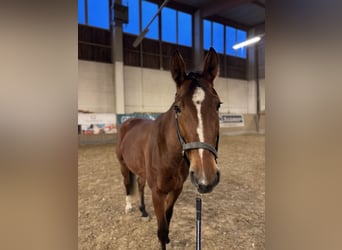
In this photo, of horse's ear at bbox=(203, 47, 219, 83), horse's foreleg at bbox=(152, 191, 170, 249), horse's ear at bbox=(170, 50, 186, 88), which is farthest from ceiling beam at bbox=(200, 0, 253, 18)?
horse's foreleg at bbox=(152, 191, 170, 249)

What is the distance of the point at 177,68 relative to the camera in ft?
3.86

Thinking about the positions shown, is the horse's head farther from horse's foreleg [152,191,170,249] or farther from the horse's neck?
horse's foreleg [152,191,170,249]

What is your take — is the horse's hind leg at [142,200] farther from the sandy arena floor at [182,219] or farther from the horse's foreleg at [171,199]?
the horse's foreleg at [171,199]

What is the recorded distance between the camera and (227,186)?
10.9ft

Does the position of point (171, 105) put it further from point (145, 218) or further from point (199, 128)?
point (145, 218)

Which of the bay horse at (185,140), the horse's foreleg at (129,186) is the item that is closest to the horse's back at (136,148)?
the bay horse at (185,140)

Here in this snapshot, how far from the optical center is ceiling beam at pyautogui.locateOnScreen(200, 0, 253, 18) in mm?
9578

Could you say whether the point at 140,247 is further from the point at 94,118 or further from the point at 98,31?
the point at 98,31

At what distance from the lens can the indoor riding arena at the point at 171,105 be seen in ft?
6.02

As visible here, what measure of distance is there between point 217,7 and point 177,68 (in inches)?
444

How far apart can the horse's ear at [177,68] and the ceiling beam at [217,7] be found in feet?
32.6

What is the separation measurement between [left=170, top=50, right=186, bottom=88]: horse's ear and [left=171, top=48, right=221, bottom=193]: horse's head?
0.5 inches

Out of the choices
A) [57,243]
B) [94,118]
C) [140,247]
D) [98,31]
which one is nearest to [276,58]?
[57,243]

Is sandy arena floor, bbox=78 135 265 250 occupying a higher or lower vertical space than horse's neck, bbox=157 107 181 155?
lower
